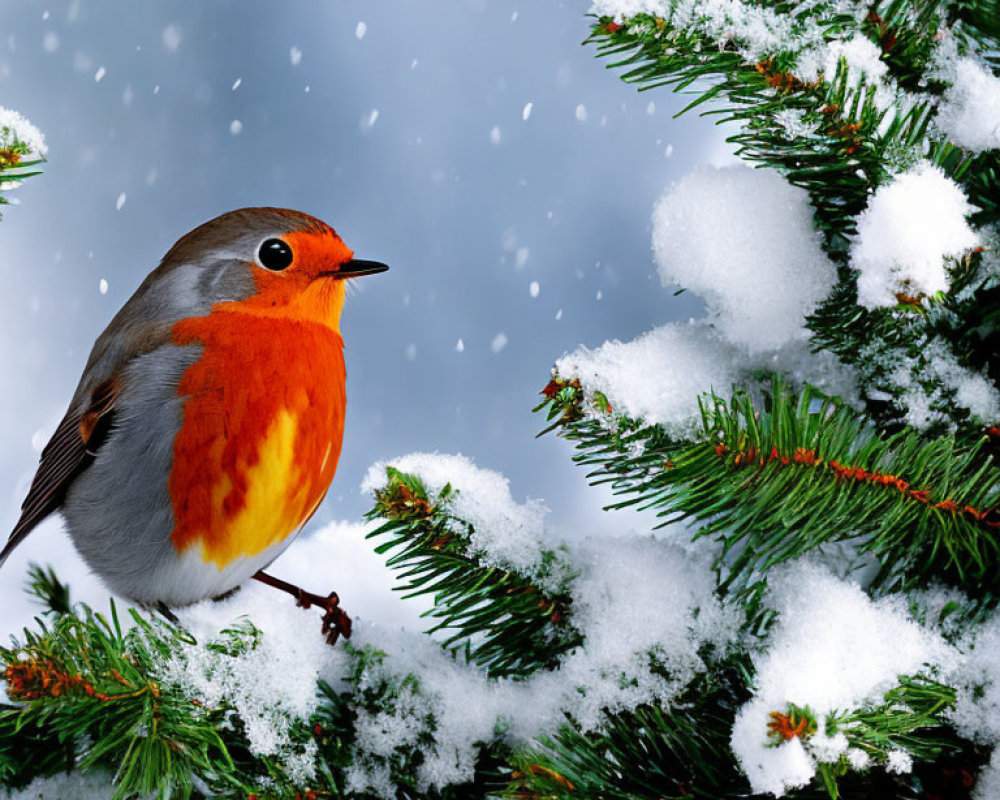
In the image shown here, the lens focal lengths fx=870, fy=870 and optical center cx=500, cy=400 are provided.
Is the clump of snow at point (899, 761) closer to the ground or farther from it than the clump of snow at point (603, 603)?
closer to the ground

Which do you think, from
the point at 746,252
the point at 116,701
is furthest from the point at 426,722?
the point at 746,252

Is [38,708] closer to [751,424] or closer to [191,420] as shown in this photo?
[191,420]

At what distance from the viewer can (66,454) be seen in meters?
0.81

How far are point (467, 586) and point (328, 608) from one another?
0.46 feet

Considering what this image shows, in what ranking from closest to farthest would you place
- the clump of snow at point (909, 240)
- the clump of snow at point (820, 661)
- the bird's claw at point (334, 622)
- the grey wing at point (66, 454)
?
the clump of snow at point (820, 661), the clump of snow at point (909, 240), the bird's claw at point (334, 622), the grey wing at point (66, 454)

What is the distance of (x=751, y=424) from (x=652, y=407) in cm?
6

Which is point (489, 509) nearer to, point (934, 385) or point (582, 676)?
point (582, 676)

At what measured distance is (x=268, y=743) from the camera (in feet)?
1.84

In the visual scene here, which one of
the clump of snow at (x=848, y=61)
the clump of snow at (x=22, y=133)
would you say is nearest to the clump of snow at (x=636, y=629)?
the clump of snow at (x=848, y=61)

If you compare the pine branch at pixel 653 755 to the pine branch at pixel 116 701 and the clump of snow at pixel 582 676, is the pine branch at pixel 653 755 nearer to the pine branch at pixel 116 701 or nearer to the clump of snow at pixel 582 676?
the clump of snow at pixel 582 676

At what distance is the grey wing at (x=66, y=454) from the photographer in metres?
0.78

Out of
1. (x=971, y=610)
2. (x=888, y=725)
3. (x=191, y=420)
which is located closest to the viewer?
(x=888, y=725)

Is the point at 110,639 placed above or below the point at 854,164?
below

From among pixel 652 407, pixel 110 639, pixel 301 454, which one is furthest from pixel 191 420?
pixel 652 407
